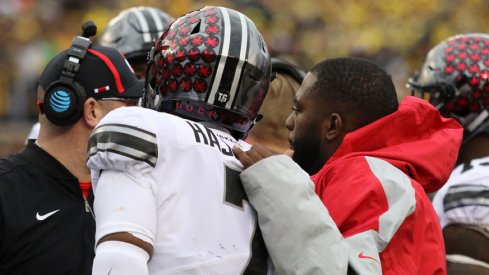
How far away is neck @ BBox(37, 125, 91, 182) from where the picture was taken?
10.7 ft

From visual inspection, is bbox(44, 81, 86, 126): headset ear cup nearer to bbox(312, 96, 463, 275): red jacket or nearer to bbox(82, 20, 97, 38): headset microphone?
bbox(82, 20, 97, 38): headset microphone

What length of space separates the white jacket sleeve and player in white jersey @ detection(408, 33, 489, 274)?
1.56m

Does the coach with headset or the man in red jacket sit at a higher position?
the man in red jacket

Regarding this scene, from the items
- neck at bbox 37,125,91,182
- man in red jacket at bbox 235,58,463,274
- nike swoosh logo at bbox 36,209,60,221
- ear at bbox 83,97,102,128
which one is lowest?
nike swoosh logo at bbox 36,209,60,221

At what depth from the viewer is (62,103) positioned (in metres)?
3.22

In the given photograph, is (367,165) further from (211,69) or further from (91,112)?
(91,112)

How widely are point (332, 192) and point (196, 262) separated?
54 centimetres

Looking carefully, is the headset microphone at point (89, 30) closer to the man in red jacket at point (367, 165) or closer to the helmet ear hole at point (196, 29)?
the man in red jacket at point (367, 165)

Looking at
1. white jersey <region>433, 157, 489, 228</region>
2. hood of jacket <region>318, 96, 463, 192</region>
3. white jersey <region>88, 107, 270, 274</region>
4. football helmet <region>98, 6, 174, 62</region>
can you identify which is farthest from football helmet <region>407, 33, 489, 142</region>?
white jersey <region>88, 107, 270, 274</region>

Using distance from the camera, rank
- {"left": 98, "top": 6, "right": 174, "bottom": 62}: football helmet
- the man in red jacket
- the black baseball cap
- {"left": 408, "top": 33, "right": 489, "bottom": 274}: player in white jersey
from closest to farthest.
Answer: the man in red jacket, the black baseball cap, {"left": 408, "top": 33, "right": 489, "bottom": 274}: player in white jersey, {"left": 98, "top": 6, "right": 174, "bottom": 62}: football helmet

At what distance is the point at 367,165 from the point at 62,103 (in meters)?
1.21

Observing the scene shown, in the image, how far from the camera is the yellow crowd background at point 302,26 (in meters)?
11.9

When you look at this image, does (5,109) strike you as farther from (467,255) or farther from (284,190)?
(284,190)

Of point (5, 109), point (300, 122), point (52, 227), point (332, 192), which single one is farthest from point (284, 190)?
point (5, 109)
